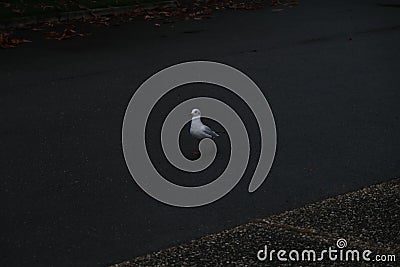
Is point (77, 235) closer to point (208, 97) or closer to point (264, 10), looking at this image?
point (208, 97)

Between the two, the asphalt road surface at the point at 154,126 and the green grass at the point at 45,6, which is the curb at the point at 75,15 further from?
the asphalt road surface at the point at 154,126

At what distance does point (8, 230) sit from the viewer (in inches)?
225

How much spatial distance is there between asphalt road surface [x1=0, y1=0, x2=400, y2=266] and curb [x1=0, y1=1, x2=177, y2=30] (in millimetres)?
1035

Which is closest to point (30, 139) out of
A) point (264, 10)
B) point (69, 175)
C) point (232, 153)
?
point (69, 175)

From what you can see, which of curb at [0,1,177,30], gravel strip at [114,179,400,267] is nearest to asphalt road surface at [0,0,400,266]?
gravel strip at [114,179,400,267]

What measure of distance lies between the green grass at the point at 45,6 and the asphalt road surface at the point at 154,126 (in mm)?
1299

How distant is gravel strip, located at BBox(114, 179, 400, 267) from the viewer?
5.08m

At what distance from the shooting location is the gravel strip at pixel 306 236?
5.08 metres

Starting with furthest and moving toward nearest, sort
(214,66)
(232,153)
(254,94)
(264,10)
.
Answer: (264,10)
(214,66)
(254,94)
(232,153)

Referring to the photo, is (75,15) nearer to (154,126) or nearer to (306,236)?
(154,126)

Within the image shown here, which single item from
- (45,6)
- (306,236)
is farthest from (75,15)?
(306,236)

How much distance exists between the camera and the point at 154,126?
824cm

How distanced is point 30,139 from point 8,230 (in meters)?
2.19

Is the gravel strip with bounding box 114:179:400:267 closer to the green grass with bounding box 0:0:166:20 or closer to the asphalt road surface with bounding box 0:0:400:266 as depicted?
the asphalt road surface with bounding box 0:0:400:266
